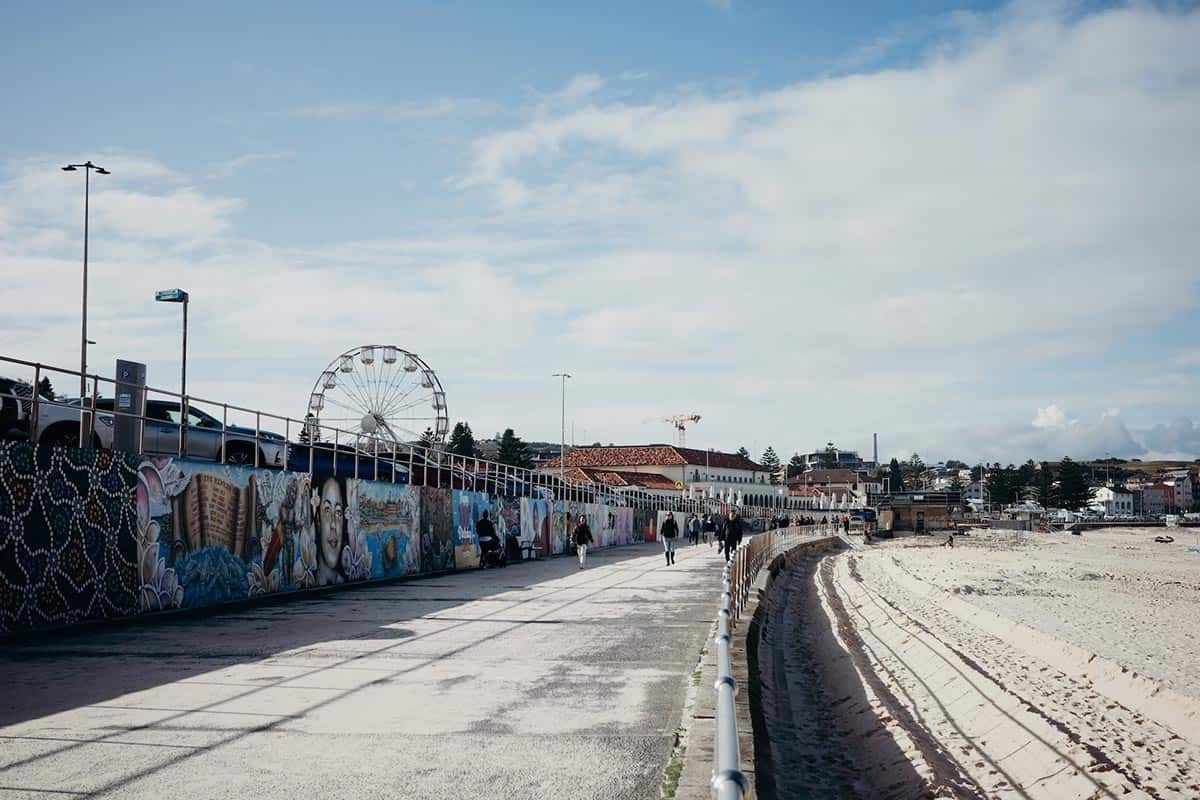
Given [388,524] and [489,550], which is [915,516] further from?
[388,524]

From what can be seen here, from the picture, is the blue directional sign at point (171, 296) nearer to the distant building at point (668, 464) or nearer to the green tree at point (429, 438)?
the green tree at point (429, 438)

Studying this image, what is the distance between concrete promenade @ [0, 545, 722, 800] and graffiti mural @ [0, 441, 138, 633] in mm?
761

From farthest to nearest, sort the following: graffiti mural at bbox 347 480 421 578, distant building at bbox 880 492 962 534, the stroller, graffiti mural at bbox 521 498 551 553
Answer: distant building at bbox 880 492 962 534
graffiti mural at bbox 521 498 551 553
the stroller
graffiti mural at bbox 347 480 421 578

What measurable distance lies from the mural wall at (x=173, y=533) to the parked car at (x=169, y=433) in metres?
0.83

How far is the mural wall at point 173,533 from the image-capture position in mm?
14367

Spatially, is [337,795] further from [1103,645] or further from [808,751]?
[1103,645]

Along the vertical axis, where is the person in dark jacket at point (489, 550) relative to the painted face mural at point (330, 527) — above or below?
below

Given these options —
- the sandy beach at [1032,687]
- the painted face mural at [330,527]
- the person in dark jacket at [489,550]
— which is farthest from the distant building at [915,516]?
the painted face mural at [330,527]

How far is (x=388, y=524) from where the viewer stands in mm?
26922

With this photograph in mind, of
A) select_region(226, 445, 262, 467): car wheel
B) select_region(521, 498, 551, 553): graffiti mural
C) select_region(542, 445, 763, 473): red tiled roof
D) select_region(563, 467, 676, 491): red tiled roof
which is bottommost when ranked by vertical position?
select_region(521, 498, 551, 553): graffiti mural

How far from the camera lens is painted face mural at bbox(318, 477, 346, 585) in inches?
917

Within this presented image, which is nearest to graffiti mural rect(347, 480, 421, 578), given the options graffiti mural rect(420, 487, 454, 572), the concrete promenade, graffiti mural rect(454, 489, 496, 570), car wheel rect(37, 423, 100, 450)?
graffiti mural rect(420, 487, 454, 572)

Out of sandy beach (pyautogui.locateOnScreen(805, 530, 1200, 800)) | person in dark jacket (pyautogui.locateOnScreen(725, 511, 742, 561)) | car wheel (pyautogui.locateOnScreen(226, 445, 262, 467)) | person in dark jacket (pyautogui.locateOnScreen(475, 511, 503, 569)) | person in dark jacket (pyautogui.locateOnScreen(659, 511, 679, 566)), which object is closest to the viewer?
sandy beach (pyautogui.locateOnScreen(805, 530, 1200, 800))

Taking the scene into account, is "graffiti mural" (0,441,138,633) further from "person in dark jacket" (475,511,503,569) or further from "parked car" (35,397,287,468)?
"person in dark jacket" (475,511,503,569)
